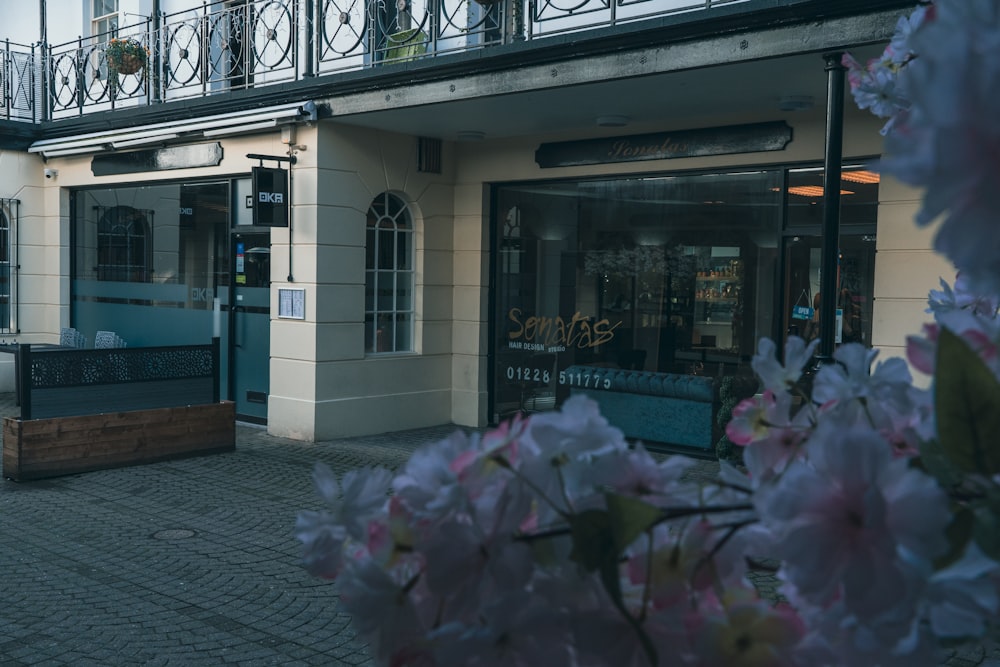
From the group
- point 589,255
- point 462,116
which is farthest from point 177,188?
point 589,255

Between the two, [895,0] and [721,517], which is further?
[895,0]

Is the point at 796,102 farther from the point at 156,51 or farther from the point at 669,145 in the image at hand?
the point at 156,51

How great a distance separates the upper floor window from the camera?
49.7 feet

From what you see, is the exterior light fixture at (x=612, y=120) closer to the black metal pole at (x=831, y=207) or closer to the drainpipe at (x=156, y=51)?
the black metal pole at (x=831, y=207)

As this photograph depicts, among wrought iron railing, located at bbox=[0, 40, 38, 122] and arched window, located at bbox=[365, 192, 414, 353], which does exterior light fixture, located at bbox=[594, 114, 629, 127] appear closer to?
arched window, located at bbox=[365, 192, 414, 353]

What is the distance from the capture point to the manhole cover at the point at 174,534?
25.0ft

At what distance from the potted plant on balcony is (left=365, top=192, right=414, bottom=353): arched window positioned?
3953mm

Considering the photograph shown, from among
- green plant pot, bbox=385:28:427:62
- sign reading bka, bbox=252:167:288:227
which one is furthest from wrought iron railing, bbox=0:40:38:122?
green plant pot, bbox=385:28:427:62

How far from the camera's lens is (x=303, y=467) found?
33.4ft

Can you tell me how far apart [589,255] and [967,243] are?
37.2 ft

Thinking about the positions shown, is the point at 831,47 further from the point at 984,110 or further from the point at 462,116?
the point at 984,110

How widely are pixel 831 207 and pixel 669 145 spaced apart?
312cm

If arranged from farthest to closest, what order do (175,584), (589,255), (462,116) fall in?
1. (589,255)
2. (462,116)
3. (175,584)

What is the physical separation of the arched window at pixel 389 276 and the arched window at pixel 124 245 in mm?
3714
